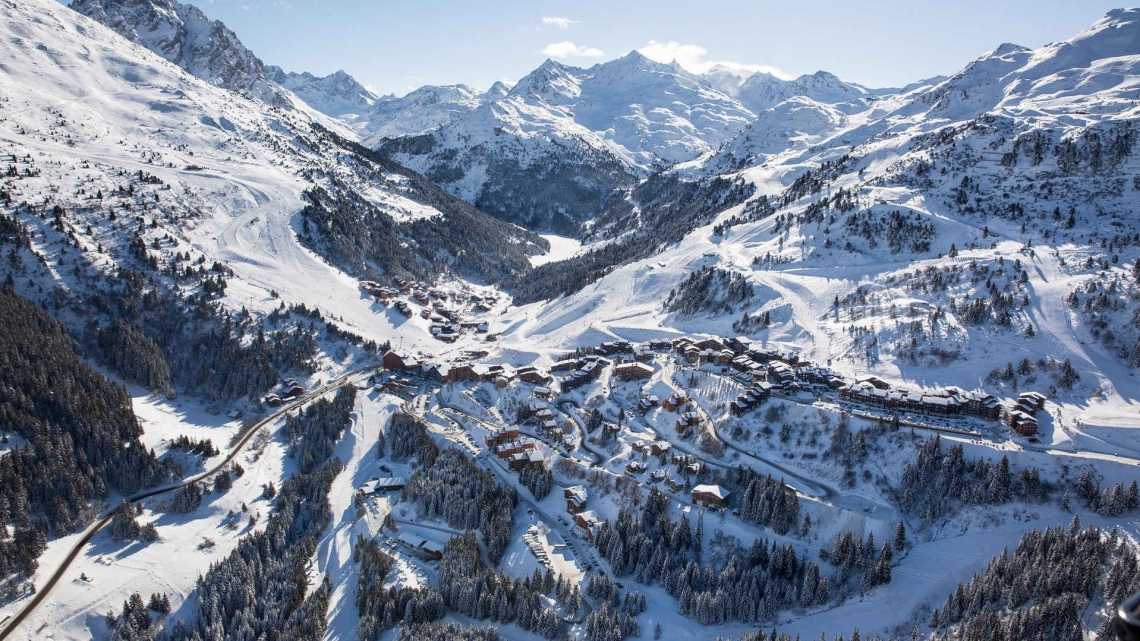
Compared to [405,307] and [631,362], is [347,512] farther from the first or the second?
[405,307]

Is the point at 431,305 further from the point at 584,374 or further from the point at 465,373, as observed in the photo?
the point at 584,374

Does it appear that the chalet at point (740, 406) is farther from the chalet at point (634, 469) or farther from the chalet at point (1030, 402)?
the chalet at point (1030, 402)

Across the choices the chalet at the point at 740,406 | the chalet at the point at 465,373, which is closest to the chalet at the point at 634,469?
the chalet at the point at 740,406

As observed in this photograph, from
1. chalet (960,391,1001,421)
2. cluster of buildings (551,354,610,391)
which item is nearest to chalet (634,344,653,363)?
cluster of buildings (551,354,610,391)

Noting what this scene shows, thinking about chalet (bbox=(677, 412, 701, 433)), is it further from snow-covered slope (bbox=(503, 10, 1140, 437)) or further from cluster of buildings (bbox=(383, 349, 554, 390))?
snow-covered slope (bbox=(503, 10, 1140, 437))

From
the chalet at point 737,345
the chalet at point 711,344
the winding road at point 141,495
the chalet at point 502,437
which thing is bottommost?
the winding road at point 141,495

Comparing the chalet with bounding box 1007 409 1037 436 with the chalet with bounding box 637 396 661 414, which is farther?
the chalet with bounding box 637 396 661 414
